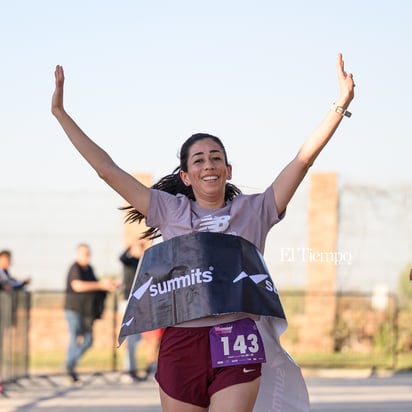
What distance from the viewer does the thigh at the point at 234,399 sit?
6125 millimetres

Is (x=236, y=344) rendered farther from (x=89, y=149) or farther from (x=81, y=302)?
(x=81, y=302)

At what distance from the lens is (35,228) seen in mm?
23656

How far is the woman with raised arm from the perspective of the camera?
625cm

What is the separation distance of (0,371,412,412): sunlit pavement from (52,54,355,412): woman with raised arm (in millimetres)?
6639

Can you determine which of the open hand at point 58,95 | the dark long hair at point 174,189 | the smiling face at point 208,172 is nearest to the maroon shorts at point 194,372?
the smiling face at point 208,172

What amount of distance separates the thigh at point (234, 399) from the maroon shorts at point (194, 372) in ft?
0.10

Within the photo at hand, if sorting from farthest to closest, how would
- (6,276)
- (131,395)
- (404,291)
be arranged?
(404,291) < (6,276) < (131,395)

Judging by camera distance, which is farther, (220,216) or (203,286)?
(220,216)

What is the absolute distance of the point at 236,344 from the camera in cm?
624

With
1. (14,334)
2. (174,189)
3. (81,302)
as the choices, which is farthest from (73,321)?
(174,189)

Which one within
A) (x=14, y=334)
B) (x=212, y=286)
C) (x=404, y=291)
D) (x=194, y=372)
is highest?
(x=404, y=291)

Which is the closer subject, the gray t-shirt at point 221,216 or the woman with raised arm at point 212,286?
the woman with raised arm at point 212,286

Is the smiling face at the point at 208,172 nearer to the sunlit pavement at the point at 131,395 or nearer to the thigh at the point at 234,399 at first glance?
the thigh at the point at 234,399

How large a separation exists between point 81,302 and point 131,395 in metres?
2.90
